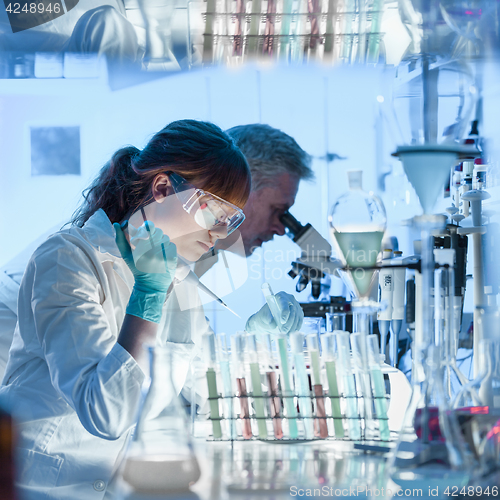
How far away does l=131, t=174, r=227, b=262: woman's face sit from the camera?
4.73 ft

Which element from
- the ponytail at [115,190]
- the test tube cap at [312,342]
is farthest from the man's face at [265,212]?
the test tube cap at [312,342]

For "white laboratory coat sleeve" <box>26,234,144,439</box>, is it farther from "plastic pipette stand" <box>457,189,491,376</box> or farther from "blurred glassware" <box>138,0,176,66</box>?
"blurred glassware" <box>138,0,176,66</box>

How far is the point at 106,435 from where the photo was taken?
1.12 metres

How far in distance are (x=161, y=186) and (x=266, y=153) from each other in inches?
49.5

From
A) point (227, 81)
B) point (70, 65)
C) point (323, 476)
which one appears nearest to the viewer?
point (323, 476)

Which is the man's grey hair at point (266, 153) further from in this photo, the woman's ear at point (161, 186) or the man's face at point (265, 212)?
the woman's ear at point (161, 186)

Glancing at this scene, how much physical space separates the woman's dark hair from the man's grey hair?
1.05 metres

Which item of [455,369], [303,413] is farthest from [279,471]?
[455,369]

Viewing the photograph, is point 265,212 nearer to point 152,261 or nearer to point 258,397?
point 152,261

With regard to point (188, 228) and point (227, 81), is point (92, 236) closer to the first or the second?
point (188, 228)

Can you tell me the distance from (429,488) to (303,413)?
0.34 metres

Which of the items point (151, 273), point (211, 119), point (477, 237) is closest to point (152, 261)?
point (151, 273)

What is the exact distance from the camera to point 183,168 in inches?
57.3

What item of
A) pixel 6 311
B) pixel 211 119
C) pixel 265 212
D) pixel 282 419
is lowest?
pixel 6 311
